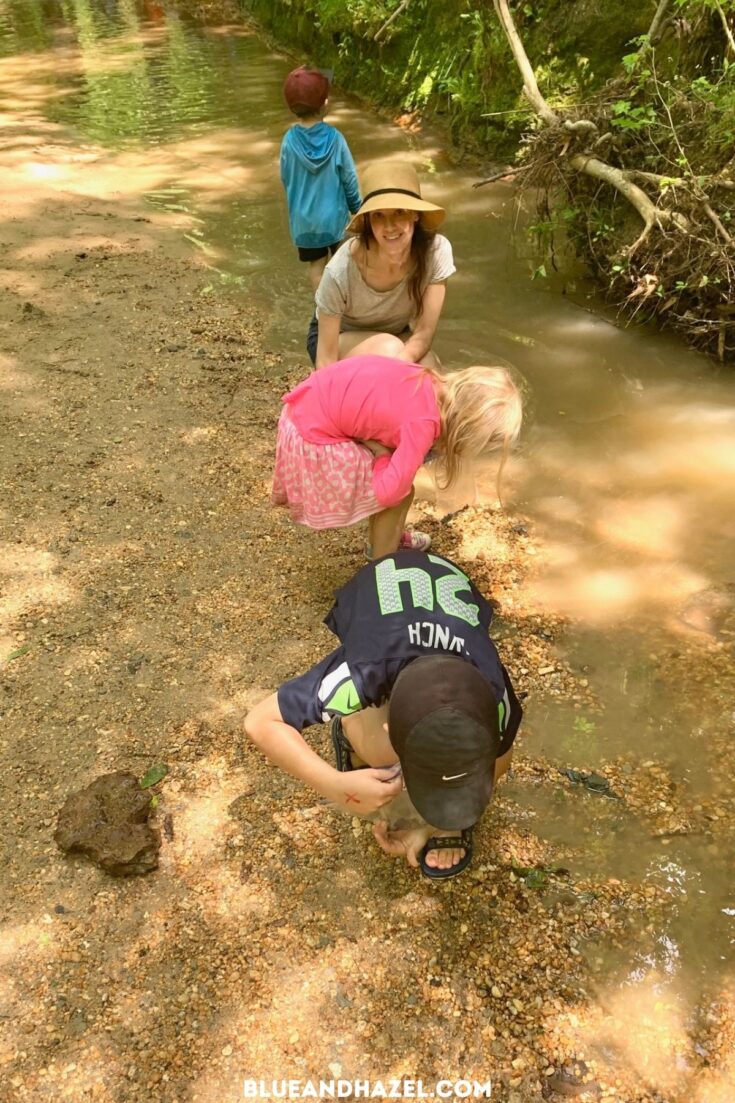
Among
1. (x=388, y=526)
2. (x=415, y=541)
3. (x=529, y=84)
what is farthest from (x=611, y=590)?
(x=529, y=84)

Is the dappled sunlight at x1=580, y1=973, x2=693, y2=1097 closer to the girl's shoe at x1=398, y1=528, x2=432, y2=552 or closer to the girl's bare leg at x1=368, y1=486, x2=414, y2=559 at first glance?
the girl's bare leg at x1=368, y1=486, x2=414, y2=559

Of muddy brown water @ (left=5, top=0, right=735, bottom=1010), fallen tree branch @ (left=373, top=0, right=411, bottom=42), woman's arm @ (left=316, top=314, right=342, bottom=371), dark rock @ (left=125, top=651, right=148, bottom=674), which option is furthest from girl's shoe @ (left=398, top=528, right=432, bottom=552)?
fallen tree branch @ (left=373, top=0, right=411, bottom=42)

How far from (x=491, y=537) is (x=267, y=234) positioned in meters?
3.36

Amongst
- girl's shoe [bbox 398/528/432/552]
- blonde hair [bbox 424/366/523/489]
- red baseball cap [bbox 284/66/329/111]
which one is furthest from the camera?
red baseball cap [bbox 284/66/329/111]

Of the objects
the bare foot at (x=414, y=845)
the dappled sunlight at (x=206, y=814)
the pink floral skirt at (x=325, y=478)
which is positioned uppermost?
the pink floral skirt at (x=325, y=478)

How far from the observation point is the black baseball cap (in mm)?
1509

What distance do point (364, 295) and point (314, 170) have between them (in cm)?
115

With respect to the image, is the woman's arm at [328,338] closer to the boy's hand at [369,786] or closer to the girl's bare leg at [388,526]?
the girl's bare leg at [388,526]

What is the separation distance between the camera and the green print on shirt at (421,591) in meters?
1.86

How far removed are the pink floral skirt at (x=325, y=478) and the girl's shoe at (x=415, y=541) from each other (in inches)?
13.8

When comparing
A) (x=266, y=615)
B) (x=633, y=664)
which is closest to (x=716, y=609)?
(x=633, y=664)

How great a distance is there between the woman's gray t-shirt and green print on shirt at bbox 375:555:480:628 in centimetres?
157

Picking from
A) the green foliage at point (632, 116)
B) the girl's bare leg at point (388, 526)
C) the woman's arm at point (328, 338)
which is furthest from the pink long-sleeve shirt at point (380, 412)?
the green foliage at point (632, 116)

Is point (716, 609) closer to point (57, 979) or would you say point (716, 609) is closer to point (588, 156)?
point (57, 979)
